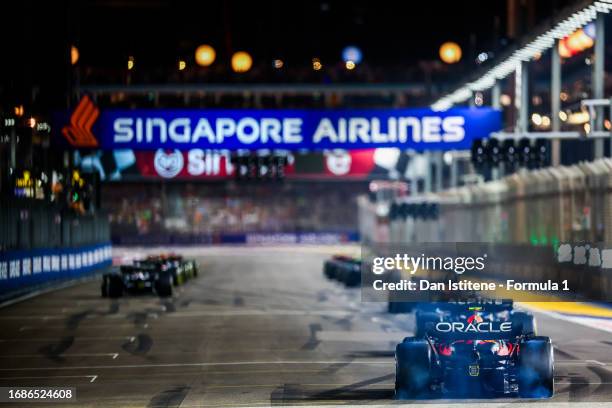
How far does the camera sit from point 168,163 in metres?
78.7

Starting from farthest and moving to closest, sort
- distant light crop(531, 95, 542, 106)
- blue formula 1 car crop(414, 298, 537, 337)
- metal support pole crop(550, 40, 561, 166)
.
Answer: distant light crop(531, 95, 542, 106) < metal support pole crop(550, 40, 561, 166) < blue formula 1 car crop(414, 298, 537, 337)

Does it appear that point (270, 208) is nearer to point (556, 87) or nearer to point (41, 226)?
point (41, 226)

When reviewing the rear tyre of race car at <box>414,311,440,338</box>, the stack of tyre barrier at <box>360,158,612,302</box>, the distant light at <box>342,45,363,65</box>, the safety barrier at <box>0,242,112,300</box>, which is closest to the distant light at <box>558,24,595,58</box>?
the stack of tyre barrier at <box>360,158,612,302</box>

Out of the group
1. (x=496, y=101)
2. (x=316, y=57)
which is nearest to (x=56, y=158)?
(x=496, y=101)

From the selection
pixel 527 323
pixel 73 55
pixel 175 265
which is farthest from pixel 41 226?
pixel 527 323

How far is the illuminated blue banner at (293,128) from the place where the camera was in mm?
41875

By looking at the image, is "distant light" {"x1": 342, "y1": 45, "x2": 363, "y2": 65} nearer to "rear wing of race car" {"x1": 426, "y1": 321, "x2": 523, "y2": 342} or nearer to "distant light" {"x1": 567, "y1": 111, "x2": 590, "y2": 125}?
"distant light" {"x1": 567, "y1": 111, "x2": 590, "y2": 125}

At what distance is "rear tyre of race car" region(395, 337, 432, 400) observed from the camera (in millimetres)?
13988

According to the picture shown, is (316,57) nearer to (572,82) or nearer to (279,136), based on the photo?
(572,82)

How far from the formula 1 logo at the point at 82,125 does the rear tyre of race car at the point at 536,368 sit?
30.1 m

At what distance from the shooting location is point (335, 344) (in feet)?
73.2

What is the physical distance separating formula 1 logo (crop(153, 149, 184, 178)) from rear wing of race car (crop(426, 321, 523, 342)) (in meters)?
64.2

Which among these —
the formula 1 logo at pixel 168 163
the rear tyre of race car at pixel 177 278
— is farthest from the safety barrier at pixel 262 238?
the rear tyre of race car at pixel 177 278

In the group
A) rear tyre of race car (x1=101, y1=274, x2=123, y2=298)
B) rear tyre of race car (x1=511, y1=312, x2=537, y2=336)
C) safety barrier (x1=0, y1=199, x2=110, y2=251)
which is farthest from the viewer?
rear tyre of race car (x1=101, y1=274, x2=123, y2=298)
